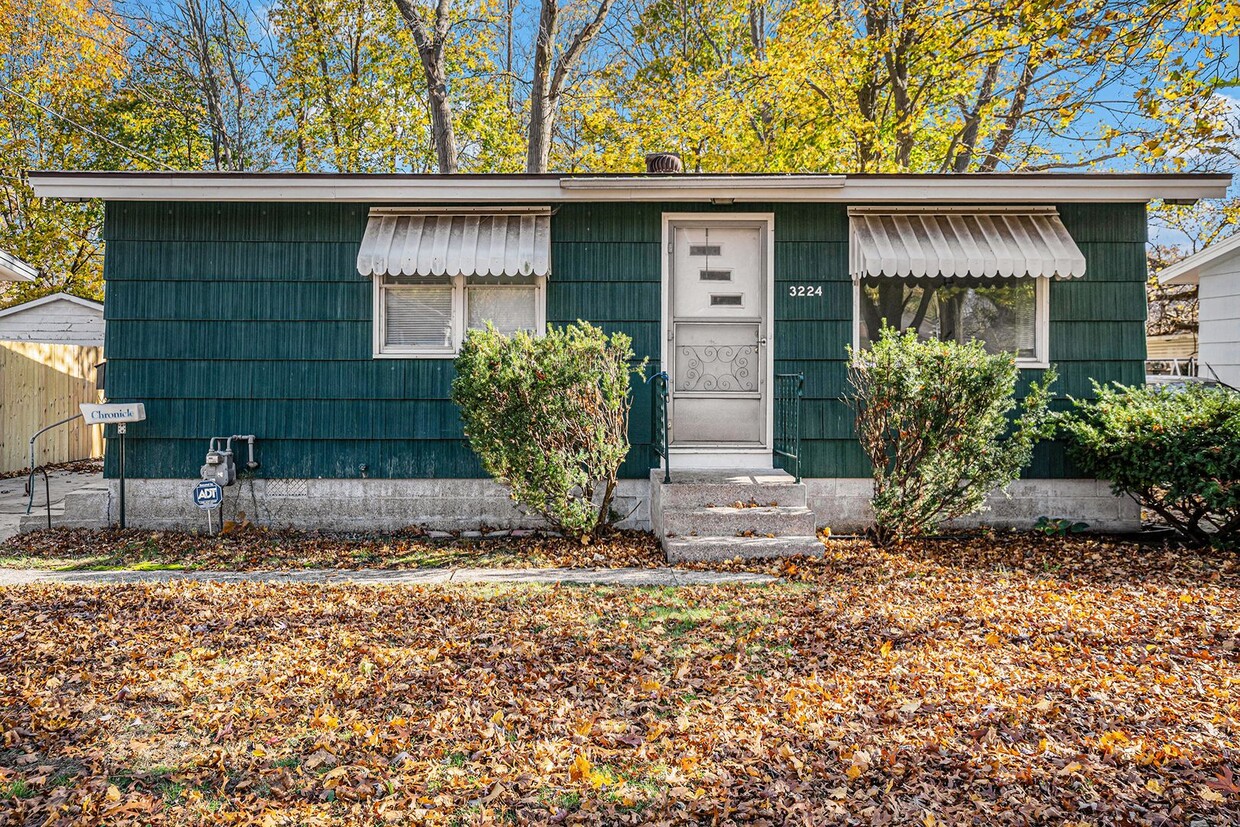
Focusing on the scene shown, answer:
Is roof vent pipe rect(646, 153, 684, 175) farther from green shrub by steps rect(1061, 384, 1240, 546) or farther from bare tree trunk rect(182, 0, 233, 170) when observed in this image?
bare tree trunk rect(182, 0, 233, 170)

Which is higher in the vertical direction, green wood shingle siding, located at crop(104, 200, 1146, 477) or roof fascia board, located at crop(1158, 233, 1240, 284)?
roof fascia board, located at crop(1158, 233, 1240, 284)

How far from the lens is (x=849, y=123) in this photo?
42.0 ft

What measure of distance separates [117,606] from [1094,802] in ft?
15.5

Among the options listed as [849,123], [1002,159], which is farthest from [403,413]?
[1002,159]

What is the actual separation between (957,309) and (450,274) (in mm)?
4386

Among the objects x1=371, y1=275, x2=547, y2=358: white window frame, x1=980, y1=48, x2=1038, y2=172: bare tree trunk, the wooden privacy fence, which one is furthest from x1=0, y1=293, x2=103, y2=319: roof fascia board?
x1=980, y1=48, x2=1038, y2=172: bare tree trunk

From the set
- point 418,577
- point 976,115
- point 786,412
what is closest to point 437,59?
point 976,115

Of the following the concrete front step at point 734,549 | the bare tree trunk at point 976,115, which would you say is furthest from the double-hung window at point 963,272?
the bare tree trunk at point 976,115

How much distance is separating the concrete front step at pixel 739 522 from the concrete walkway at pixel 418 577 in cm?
46

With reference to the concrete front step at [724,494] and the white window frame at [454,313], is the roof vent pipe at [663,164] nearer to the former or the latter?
the white window frame at [454,313]

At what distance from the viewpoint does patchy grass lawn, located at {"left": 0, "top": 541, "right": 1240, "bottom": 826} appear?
2.37m

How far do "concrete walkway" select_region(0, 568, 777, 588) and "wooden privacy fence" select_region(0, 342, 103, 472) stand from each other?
6.54 metres

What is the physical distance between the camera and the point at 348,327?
6.44m

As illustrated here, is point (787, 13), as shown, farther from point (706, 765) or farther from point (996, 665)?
point (706, 765)
